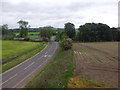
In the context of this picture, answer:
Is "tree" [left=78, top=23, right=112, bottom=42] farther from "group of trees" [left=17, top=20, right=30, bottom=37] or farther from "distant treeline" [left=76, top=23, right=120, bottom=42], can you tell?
"group of trees" [left=17, top=20, right=30, bottom=37]

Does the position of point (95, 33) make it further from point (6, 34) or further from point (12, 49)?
point (6, 34)

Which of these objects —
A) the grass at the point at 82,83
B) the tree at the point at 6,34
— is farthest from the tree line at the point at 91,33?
the grass at the point at 82,83

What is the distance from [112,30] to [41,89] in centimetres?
5713

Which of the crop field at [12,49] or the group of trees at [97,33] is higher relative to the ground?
the group of trees at [97,33]

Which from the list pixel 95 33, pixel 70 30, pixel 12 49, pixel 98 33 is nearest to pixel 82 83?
pixel 12 49

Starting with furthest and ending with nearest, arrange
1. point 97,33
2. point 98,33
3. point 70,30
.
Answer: point 70,30 < point 97,33 < point 98,33

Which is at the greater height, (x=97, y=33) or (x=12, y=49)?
(x=97, y=33)

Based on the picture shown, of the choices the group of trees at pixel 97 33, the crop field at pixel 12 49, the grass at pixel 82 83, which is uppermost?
the group of trees at pixel 97 33

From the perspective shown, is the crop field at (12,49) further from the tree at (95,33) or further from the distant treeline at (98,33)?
the distant treeline at (98,33)

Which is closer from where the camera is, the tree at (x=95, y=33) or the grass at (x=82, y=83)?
the grass at (x=82, y=83)

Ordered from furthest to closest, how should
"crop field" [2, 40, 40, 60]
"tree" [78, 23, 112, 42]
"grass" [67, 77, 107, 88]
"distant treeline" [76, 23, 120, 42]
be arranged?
"tree" [78, 23, 112, 42] < "distant treeline" [76, 23, 120, 42] < "crop field" [2, 40, 40, 60] < "grass" [67, 77, 107, 88]

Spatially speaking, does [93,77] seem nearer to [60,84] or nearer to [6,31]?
[60,84]

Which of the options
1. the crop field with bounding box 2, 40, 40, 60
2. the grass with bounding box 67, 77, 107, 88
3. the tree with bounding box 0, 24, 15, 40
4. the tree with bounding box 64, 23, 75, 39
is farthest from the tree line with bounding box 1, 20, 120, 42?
the grass with bounding box 67, 77, 107, 88

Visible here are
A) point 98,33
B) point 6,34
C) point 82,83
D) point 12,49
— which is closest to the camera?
point 82,83
